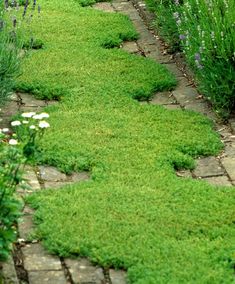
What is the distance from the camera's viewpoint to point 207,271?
5.22 metres

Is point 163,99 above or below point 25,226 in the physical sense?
below

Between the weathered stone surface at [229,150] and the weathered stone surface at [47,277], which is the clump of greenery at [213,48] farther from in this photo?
the weathered stone surface at [47,277]

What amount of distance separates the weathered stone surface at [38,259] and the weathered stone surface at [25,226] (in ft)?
0.39

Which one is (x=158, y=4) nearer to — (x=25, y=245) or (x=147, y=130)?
(x=147, y=130)

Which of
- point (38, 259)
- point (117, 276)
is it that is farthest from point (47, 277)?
point (117, 276)

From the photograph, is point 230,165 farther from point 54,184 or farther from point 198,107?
point 54,184

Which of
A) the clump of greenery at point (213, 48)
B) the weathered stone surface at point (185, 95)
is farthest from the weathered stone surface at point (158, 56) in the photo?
the weathered stone surface at point (185, 95)

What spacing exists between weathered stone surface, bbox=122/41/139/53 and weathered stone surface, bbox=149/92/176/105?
1.11 metres

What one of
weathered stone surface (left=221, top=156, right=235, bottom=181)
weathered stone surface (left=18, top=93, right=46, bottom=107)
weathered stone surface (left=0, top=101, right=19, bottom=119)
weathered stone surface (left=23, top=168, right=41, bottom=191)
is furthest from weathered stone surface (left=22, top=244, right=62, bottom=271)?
weathered stone surface (left=18, top=93, right=46, bottom=107)

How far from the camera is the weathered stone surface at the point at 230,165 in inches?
257

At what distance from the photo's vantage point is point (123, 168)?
21.2 feet

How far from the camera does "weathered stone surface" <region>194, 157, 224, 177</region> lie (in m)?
6.52

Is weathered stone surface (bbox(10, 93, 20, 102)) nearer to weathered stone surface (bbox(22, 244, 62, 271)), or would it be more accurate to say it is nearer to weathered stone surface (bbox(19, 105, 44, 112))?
weathered stone surface (bbox(19, 105, 44, 112))

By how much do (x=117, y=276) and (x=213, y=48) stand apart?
2.83 metres
